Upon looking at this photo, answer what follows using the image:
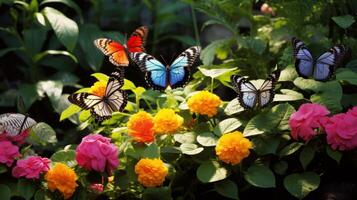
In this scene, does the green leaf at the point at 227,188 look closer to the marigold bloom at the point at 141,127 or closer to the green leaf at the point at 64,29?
the marigold bloom at the point at 141,127

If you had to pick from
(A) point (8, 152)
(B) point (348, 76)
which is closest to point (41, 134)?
(A) point (8, 152)

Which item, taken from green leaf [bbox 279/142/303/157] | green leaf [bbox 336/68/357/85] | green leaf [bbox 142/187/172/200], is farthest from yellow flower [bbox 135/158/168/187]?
green leaf [bbox 336/68/357/85]

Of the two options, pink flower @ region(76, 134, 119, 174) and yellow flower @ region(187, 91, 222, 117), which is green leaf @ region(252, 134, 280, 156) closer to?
yellow flower @ region(187, 91, 222, 117)

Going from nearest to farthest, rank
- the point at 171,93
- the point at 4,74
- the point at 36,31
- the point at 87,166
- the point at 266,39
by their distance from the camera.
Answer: the point at 87,166, the point at 171,93, the point at 266,39, the point at 36,31, the point at 4,74

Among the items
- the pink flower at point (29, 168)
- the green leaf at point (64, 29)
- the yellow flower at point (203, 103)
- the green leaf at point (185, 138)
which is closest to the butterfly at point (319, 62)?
the yellow flower at point (203, 103)

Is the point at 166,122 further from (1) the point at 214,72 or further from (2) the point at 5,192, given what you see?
(2) the point at 5,192

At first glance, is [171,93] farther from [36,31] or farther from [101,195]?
[36,31]

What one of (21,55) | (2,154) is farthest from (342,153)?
(21,55)
